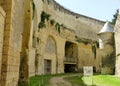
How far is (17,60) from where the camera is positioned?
24.8ft

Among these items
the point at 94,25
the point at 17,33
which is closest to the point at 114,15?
the point at 94,25

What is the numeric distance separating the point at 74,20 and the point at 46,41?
13085 millimetres

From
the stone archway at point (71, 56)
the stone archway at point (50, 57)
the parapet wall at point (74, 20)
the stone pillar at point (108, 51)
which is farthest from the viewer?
the stone archway at point (71, 56)

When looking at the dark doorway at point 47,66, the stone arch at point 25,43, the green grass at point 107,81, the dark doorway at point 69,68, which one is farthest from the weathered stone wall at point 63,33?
the stone arch at point 25,43

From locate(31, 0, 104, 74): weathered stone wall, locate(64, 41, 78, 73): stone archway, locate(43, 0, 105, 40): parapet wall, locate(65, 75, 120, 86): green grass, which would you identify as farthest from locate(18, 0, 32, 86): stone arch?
locate(64, 41, 78, 73): stone archway

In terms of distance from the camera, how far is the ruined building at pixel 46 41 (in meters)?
6.45

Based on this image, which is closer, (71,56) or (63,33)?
(63,33)

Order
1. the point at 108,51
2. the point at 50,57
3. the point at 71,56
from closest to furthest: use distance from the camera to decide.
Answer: the point at 108,51, the point at 50,57, the point at 71,56

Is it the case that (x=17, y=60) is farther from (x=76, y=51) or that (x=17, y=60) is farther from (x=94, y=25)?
(x=94, y=25)

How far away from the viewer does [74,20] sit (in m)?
42.8

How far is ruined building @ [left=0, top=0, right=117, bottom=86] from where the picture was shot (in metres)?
6.45

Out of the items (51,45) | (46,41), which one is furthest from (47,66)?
(46,41)

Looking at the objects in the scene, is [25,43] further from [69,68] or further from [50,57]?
[69,68]

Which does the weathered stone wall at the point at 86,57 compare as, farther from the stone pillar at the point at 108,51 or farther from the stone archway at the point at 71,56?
the stone pillar at the point at 108,51
